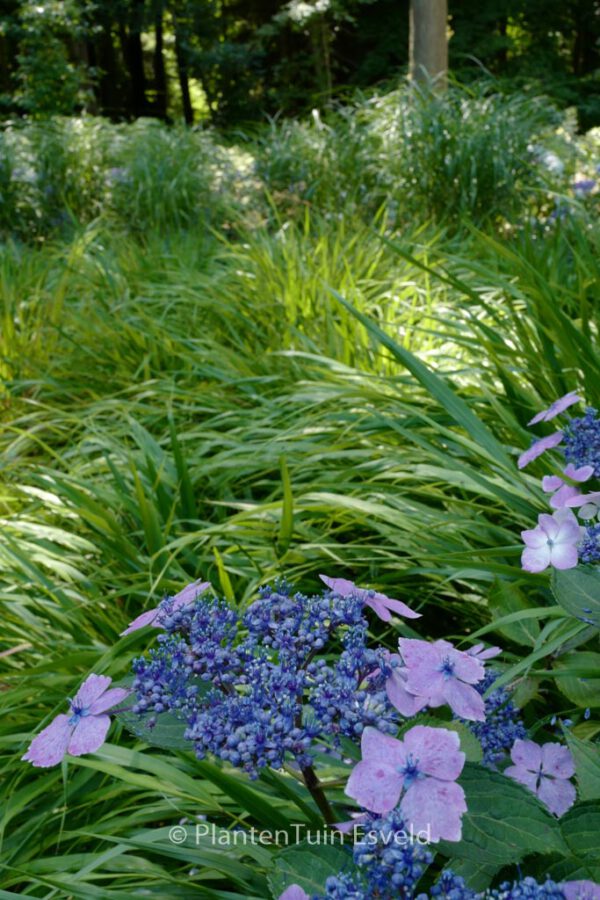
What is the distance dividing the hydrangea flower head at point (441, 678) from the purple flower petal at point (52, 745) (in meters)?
0.30

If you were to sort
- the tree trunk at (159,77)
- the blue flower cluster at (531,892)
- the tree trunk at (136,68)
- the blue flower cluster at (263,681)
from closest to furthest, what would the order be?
the blue flower cluster at (531,892) < the blue flower cluster at (263,681) < the tree trunk at (136,68) < the tree trunk at (159,77)

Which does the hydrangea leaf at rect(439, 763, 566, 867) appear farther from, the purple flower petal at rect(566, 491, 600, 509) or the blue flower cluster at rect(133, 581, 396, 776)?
the purple flower petal at rect(566, 491, 600, 509)

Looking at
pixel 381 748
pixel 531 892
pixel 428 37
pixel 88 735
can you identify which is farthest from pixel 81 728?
pixel 428 37

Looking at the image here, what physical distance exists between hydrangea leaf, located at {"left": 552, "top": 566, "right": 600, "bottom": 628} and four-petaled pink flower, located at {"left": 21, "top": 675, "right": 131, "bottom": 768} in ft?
1.40

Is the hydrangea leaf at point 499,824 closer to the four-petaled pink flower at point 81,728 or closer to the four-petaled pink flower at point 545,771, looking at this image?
the four-petaled pink flower at point 545,771

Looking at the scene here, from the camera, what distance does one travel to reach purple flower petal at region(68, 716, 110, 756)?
0.72m

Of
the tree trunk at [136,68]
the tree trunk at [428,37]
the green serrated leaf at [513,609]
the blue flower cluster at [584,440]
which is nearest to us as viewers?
the green serrated leaf at [513,609]

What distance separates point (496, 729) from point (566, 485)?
1.41 ft

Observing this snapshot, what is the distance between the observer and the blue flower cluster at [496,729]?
2.85 feet

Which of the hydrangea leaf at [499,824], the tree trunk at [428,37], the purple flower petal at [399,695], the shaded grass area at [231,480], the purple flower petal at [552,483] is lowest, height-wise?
the shaded grass area at [231,480]

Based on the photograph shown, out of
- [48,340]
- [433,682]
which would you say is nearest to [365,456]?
[433,682]

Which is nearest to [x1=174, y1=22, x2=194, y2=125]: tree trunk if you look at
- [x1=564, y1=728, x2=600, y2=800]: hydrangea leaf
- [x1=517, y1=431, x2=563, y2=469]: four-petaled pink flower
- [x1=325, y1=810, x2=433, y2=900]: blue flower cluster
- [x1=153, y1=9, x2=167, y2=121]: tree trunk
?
[x1=153, y1=9, x2=167, y2=121]: tree trunk

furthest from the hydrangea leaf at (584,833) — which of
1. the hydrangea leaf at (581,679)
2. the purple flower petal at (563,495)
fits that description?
the purple flower petal at (563,495)

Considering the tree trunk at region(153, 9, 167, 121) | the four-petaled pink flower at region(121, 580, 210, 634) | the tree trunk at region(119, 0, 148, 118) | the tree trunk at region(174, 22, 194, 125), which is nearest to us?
the four-petaled pink flower at region(121, 580, 210, 634)
